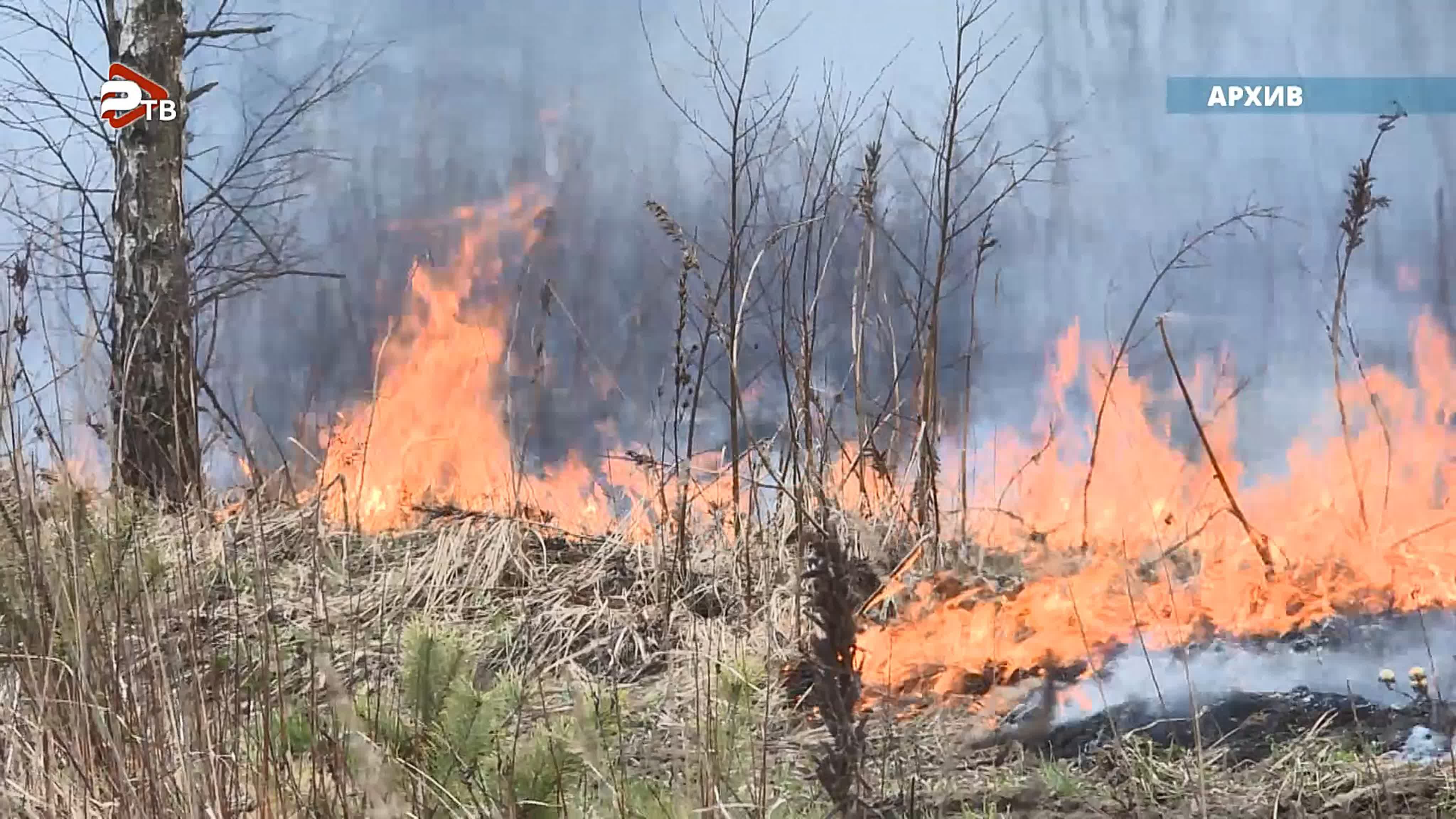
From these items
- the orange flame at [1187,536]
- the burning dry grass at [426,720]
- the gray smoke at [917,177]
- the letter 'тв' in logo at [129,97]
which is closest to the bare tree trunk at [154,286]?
the letter 'тв' in logo at [129,97]

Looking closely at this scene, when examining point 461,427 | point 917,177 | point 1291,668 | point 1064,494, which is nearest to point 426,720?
point 461,427

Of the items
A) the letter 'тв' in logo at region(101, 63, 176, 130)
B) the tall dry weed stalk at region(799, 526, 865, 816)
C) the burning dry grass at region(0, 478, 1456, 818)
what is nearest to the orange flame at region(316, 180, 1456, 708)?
the burning dry grass at region(0, 478, 1456, 818)

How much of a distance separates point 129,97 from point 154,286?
0.50 meters

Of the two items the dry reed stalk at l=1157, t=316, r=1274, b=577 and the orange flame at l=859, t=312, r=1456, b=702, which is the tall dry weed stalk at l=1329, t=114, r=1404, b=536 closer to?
the orange flame at l=859, t=312, r=1456, b=702

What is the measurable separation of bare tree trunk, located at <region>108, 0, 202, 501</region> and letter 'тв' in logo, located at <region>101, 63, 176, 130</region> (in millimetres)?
17

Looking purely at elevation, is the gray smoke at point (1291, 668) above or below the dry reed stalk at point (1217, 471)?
below

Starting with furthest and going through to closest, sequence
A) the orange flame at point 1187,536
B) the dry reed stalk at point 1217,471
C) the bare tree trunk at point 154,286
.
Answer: the bare tree trunk at point 154,286, the dry reed stalk at point 1217,471, the orange flame at point 1187,536

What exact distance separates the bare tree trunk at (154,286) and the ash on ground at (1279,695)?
194cm

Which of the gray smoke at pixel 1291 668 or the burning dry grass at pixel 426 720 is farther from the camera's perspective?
the gray smoke at pixel 1291 668

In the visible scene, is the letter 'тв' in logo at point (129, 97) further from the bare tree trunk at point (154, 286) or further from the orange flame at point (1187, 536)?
the orange flame at point (1187, 536)

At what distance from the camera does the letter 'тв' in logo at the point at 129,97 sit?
2768 mm

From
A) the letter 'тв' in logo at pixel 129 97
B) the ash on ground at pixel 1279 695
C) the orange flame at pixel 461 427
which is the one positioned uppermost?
the letter 'тв' in logo at pixel 129 97

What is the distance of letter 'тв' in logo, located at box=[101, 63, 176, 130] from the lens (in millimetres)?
2768

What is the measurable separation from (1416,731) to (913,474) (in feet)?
3.59
